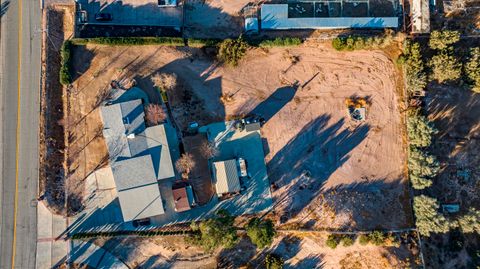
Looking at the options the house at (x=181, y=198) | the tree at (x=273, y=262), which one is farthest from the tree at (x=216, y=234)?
the tree at (x=273, y=262)

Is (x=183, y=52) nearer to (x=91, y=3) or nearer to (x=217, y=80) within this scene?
(x=217, y=80)

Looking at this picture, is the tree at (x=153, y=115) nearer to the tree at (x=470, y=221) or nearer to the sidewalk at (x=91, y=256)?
the sidewalk at (x=91, y=256)

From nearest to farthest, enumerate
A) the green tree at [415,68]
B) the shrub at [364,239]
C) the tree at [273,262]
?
the tree at [273,262] → the shrub at [364,239] → the green tree at [415,68]

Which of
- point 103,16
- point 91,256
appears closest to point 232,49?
point 103,16

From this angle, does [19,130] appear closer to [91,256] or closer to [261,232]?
[91,256]

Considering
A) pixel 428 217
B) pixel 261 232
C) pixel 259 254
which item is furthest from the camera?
pixel 259 254

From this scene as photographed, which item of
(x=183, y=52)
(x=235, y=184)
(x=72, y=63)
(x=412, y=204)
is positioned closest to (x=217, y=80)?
(x=183, y=52)
